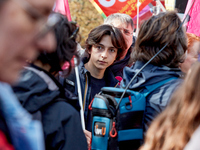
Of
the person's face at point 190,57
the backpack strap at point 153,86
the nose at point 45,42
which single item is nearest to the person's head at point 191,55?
the person's face at point 190,57

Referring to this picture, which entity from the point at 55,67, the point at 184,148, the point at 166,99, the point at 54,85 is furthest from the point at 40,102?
the point at 166,99

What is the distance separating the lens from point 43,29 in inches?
25.1

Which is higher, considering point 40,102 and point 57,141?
point 40,102

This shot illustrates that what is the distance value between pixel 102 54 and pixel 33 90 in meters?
1.46

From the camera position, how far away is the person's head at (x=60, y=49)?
1415 millimetres

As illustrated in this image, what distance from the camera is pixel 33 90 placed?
3.91ft

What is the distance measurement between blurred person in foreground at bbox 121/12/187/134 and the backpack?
0.04 m

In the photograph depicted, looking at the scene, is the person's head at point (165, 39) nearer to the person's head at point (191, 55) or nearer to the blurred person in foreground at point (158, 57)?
the blurred person in foreground at point (158, 57)

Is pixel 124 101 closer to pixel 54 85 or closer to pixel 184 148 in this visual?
pixel 54 85

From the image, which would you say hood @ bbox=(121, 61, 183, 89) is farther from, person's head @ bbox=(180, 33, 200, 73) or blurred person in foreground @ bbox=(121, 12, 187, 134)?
person's head @ bbox=(180, 33, 200, 73)

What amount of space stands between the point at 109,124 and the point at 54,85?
1.64ft

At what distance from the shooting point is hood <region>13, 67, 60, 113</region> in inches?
45.6

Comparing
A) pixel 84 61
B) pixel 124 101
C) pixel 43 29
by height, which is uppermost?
pixel 43 29

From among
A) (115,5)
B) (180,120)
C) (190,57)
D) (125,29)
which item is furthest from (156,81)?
(115,5)
